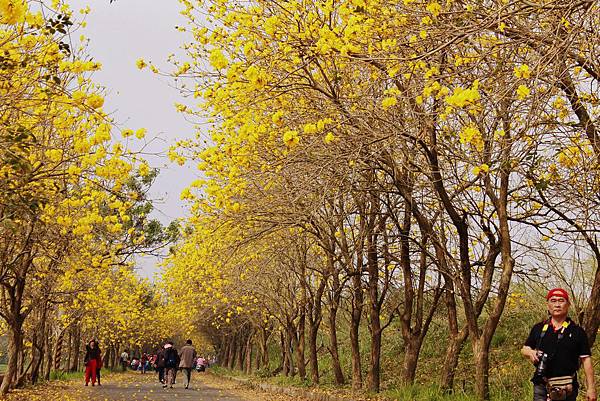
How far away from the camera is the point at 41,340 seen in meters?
18.2

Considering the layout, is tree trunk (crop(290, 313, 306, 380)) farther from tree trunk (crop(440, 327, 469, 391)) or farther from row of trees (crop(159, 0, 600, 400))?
tree trunk (crop(440, 327, 469, 391))

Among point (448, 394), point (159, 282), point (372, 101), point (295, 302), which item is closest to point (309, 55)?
point (372, 101)

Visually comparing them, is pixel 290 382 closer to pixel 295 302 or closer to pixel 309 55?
pixel 295 302

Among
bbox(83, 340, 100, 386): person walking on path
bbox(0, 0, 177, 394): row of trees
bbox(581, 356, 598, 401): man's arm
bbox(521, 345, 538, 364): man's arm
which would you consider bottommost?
bbox(581, 356, 598, 401): man's arm

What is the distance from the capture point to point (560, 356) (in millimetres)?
5539

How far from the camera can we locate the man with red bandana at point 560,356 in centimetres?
548

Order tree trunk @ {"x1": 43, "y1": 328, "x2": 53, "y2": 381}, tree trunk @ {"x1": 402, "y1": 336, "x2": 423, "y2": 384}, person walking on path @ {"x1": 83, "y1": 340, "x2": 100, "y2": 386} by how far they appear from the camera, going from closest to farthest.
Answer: tree trunk @ {"x1": 402, "y1": 336, "x2": 423, "y2": 384} < person walking on path @ {"x1": 83, "y1": 340, "x2": 100, "y2": 386} < tree trunk @ {"x1": 43, "y1": 328, "x2": 53, "y2": 381}

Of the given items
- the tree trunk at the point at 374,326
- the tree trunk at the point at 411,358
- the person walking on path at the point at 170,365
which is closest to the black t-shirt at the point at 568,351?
the tree trunk at the point at 411,358

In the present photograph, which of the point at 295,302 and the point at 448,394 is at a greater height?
the point at 295,302

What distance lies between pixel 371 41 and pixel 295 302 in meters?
13.8

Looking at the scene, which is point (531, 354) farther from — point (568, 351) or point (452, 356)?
point (452, 356)

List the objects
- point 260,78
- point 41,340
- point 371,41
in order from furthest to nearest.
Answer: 1. point 41,340
2. point 371,41
3. point 260,78

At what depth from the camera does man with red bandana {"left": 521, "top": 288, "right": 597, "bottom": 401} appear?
18.0 ft

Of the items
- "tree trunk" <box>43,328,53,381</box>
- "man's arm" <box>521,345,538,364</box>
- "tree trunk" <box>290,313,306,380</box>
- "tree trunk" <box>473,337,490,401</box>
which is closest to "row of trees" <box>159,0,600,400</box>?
"tree trunk" <box>473,337,490,401</box>
